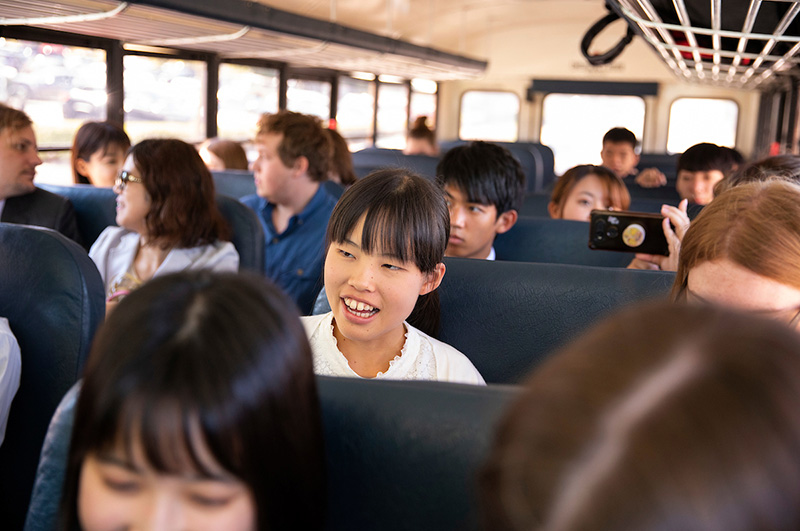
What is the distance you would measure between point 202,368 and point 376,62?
7633mm

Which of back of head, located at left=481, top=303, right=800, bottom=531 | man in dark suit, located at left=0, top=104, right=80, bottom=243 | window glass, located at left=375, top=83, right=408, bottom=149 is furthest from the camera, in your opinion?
window glass, located at left=375, top=83, right=408, bottom=149

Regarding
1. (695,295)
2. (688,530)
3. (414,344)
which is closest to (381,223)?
(414,344)

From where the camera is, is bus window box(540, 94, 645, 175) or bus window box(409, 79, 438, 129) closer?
bus window box(409, 79, 438, 129)

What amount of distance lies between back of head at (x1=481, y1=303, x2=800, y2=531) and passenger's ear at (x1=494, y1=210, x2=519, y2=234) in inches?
93.9

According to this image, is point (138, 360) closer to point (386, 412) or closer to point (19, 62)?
point (386, 412)

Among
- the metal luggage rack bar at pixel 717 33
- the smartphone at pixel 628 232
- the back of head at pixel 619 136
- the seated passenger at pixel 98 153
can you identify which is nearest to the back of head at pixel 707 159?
the metal luggage rack bar at pixel 717 33

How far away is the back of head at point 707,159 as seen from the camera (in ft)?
14.7

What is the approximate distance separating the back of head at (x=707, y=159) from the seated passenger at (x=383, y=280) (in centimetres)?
308

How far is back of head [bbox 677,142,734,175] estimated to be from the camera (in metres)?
4.49

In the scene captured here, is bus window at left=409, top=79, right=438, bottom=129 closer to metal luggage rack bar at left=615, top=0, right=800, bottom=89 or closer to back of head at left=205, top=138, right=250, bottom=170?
back of head at left=205, top=138, right=250, bottom=170

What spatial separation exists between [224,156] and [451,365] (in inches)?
151

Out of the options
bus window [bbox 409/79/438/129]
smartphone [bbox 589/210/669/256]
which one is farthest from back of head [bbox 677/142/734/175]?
bus window [bbox 409/79/438/129]

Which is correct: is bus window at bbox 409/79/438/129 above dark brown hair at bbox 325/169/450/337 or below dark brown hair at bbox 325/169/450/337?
above

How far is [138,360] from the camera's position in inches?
35.1
